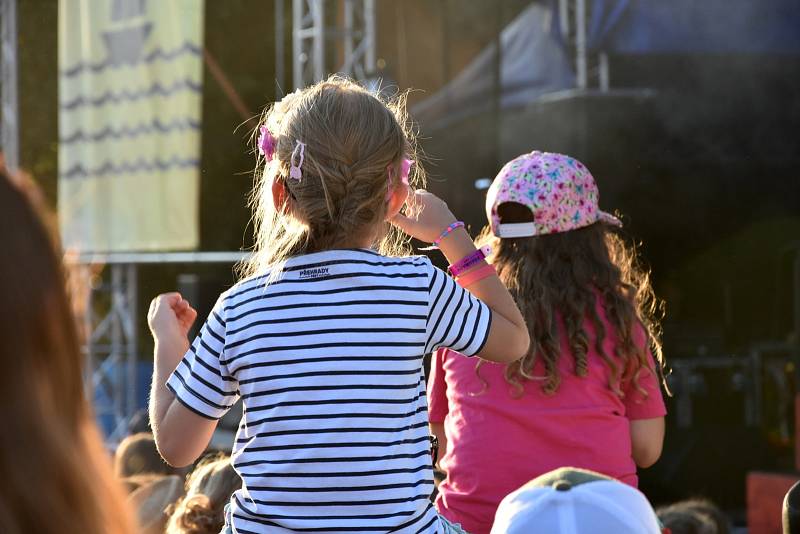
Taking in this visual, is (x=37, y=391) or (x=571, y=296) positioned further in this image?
(x=571, y=296)

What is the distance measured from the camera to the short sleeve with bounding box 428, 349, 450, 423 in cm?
218

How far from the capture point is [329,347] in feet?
4.77

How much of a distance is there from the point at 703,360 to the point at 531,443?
4263 millimetres

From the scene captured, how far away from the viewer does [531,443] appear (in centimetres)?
200

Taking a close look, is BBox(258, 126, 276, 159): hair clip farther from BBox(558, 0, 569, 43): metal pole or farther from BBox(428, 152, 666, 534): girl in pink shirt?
BBox(558, 0, 569, 43): metal pole

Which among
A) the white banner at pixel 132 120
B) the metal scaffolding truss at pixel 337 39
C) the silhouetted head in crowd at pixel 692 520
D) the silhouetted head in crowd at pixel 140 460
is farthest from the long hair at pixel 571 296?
the white banner at pixel 132 120

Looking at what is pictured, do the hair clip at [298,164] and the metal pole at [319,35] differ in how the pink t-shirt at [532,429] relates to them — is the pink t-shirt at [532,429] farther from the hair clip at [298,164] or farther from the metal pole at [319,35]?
the metal pole at [319,35]

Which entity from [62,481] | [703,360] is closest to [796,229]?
[703,360]

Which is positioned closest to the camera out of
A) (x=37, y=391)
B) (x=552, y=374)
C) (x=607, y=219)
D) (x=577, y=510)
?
(x=37, y=391)

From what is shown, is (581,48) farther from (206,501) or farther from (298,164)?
(298,164)

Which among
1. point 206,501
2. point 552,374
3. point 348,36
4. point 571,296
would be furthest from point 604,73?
point 206,501

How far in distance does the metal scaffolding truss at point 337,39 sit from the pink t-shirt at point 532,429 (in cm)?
385

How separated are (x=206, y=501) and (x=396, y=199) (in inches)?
36.2

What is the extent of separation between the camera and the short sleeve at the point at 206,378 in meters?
Result: 1.48
